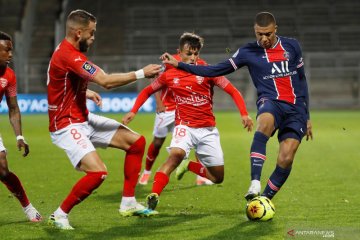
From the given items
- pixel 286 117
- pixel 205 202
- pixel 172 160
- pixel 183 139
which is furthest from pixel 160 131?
pixel 286 117

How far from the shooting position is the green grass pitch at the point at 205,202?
740 centimetres

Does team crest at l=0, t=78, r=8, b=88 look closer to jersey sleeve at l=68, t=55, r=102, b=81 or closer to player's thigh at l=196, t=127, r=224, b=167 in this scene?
jersey sleeve at l=68, t=55, r=102, b=81

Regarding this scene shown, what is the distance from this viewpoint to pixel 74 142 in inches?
302

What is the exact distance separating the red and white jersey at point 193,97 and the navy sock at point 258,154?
1.41 metres

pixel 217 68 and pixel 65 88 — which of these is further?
pixel 217 68

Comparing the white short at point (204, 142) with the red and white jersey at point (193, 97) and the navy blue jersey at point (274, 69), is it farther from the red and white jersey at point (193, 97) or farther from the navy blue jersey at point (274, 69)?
the navy blue jersey at point (274, 69)

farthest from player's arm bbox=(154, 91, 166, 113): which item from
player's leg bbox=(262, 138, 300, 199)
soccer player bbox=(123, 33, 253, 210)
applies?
player's leg bbox=(262, 138, 300, 199)

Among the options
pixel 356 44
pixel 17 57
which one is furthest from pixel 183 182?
pixel 356 44

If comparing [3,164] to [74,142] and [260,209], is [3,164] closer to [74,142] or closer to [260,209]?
[74,142]

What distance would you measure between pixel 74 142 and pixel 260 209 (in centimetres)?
196

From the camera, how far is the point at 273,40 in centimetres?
839

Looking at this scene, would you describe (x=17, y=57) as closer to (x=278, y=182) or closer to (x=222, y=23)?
(x=222, y=23)

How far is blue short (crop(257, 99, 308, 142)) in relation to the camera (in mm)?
8156

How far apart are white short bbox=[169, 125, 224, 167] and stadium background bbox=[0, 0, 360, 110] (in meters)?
Result: 24.1
